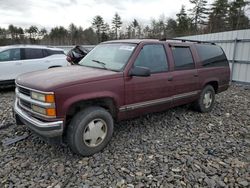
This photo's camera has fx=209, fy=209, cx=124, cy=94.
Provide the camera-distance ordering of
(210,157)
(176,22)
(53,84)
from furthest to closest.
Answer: (176,22), (210,157), (53,84)

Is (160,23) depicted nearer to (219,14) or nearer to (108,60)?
(219,14)

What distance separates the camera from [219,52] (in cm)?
590

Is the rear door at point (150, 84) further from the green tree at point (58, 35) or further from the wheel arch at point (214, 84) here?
the green tree at point (58, 35)

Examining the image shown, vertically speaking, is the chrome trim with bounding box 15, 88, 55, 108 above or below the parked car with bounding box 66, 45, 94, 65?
below

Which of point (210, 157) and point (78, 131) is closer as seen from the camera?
point (78, 131)

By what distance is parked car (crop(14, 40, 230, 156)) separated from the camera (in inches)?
117

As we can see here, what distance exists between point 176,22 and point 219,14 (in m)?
7.32

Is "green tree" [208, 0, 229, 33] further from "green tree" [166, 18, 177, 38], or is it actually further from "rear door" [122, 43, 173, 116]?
"rear door" [122, 43, 173, 116]

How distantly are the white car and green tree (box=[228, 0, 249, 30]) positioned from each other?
23.7 meters

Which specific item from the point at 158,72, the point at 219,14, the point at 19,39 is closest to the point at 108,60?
the point at 158,72

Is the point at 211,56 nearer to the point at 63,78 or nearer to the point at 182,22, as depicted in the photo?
the point at 63,78

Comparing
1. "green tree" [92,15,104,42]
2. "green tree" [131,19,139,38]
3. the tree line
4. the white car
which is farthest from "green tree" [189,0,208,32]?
the white car

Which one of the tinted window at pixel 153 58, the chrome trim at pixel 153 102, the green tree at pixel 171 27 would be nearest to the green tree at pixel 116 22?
the green tree at pixel 171 27

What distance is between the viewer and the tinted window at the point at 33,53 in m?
7.92
